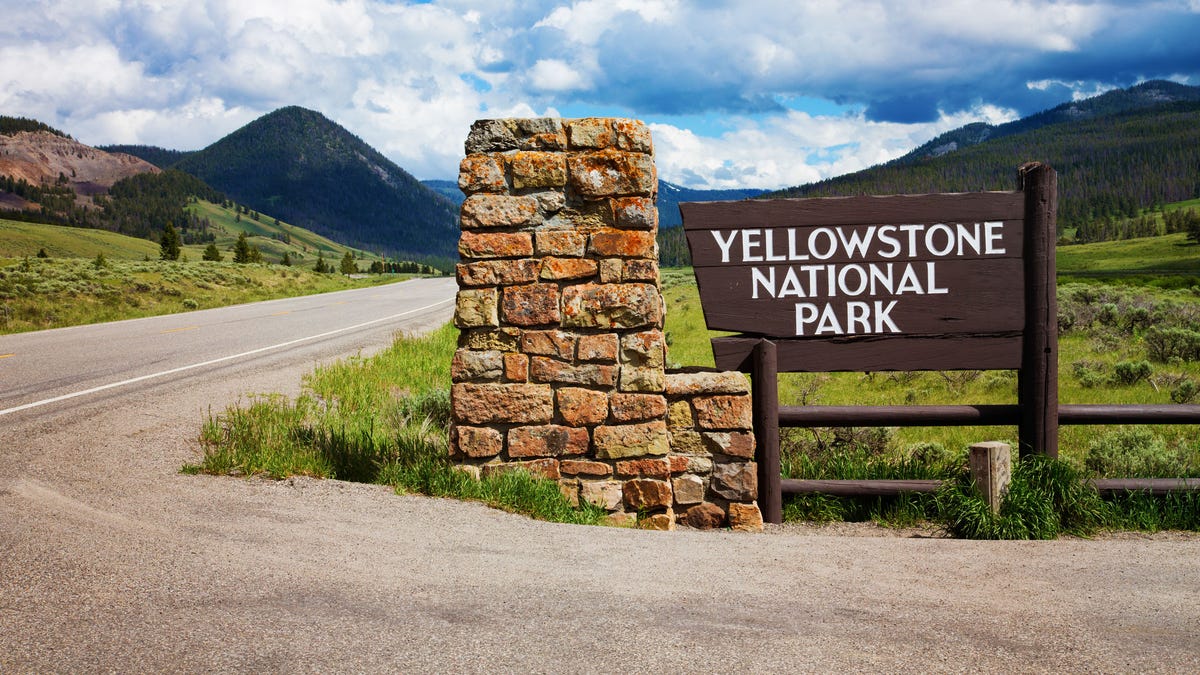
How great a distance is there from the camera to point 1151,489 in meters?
6.11

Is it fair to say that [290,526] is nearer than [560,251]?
Yes

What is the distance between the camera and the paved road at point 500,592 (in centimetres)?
338

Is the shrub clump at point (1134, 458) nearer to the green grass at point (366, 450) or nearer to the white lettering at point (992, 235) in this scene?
the white lettering at point (992, 235)

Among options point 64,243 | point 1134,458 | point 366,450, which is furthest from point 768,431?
point 64,243

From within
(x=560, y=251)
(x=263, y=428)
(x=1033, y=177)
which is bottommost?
(x=263, y=428)

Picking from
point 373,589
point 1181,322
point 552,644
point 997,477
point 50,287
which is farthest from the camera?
point 50,287

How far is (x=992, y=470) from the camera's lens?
5.88m

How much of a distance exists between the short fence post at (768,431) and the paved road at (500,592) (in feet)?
2.59

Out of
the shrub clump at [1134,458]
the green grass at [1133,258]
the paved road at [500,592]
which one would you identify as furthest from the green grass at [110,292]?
the green grass at [1133,258]

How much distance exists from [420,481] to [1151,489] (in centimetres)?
524

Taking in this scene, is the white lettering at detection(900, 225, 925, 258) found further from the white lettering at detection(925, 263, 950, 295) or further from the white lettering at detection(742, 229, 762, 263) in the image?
the white lettering at detection(742, 229, 762, 263)

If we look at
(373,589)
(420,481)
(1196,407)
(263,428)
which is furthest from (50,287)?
(1196,407)

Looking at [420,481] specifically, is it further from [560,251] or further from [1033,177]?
[1033,177]

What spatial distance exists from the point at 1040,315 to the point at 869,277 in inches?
49.4
